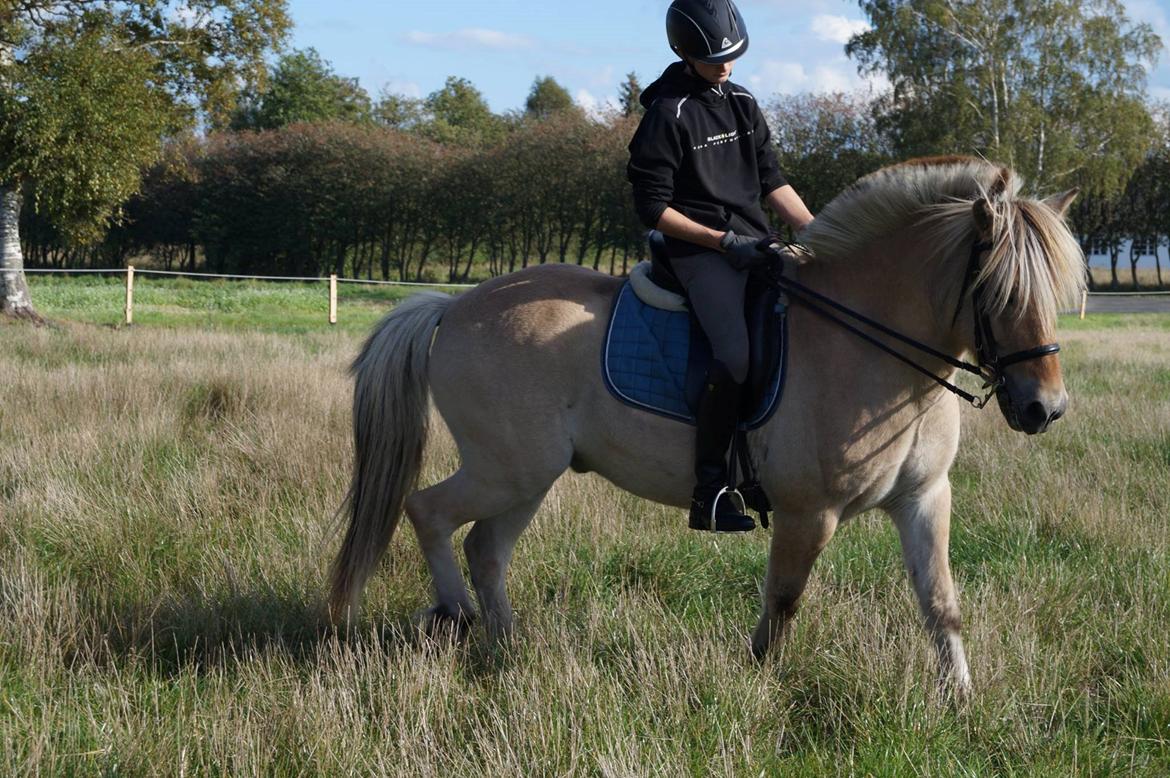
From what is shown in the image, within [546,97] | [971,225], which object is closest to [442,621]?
[971,225]

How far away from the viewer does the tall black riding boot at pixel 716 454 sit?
407cm

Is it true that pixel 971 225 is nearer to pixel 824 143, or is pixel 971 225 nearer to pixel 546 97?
pixel 824 143

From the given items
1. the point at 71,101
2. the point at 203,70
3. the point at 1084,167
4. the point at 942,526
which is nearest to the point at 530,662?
the point at 942,526

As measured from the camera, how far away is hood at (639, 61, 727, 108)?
14.3 ft

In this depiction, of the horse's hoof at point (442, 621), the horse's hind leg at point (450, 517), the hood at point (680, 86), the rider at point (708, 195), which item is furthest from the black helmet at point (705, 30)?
the horse's hoof at point (442, 621)

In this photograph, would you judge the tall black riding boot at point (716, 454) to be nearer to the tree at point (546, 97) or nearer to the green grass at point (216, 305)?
the green grass at point (216, 305)

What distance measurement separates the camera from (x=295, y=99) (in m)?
69.0

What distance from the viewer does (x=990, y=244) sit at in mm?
3666

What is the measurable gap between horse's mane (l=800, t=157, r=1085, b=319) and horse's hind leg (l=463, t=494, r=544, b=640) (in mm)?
1849

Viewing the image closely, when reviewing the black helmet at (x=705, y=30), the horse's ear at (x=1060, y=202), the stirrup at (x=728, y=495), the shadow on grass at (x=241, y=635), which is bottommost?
the shadow on grass at (x=241, y=635)

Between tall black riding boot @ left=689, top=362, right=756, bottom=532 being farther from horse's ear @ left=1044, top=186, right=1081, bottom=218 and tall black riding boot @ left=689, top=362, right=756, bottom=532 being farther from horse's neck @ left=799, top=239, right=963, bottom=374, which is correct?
horse's ear @ left=1044, top=186, right=1081, bottom=218

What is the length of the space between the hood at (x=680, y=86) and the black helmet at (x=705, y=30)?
150 mm

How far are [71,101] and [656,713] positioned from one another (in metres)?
19.5

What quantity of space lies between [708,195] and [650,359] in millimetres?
752
